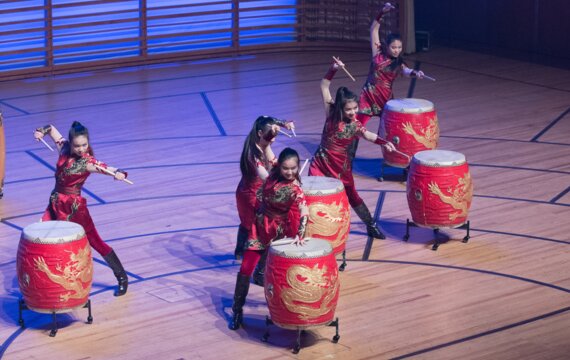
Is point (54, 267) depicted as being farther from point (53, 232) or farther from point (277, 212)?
point (277, 212)

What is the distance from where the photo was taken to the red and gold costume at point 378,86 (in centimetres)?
979

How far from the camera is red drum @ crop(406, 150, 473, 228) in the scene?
7.88m

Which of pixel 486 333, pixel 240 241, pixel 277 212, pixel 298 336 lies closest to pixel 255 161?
pixel 277 212

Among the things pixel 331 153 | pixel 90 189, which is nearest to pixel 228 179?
pixel 90 189

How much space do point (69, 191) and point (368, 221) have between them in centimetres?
228

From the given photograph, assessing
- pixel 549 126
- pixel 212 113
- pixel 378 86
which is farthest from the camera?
pixel 212 113

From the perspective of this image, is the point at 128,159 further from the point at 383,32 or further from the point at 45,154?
the point at 383,32

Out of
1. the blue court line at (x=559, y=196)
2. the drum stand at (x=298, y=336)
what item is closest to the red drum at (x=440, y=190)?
the blue court line at (x=559, y=196)

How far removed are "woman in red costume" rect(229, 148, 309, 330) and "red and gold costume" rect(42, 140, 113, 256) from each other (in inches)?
42.4

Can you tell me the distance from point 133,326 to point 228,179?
310 centimetres

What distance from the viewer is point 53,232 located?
655 centimetres

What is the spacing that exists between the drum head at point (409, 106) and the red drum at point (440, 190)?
1293 mm

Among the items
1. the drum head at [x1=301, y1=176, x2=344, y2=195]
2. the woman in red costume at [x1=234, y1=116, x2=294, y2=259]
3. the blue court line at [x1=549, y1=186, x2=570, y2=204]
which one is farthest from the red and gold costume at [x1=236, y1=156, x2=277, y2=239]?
the blue court line at [x1=549, y1=186, x2=570, y2=204]

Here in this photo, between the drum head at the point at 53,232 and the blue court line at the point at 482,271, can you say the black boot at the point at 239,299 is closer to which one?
the drum head at the point at 53,232
